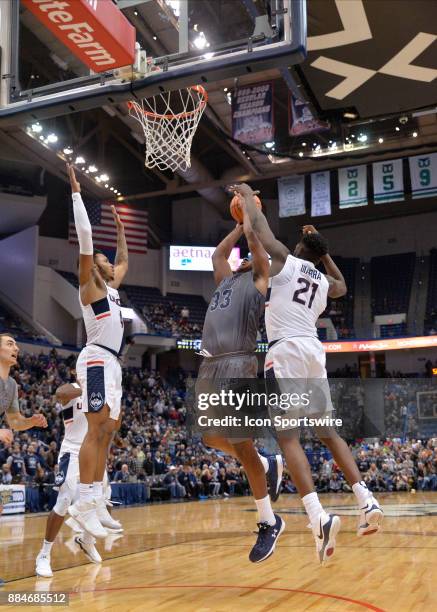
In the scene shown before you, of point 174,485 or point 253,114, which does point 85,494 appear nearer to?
point 174,485

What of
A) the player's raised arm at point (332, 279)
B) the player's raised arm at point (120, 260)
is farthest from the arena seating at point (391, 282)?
the player's raised arm at point (332, 279)

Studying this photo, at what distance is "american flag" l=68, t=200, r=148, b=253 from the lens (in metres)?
29.5

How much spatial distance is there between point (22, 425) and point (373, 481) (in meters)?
16.5

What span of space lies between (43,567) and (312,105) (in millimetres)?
5753

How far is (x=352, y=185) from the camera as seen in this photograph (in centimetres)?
2569

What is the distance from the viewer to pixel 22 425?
5.20m

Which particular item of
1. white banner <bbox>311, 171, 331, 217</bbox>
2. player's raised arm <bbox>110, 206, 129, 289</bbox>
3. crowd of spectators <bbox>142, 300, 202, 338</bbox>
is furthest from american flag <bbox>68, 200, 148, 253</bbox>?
player's raised arm <bbox>110, 206, 129, 289</bbox>

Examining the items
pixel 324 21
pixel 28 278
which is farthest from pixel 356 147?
pixel 324 21

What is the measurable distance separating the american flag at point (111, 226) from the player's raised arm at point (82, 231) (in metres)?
23.0

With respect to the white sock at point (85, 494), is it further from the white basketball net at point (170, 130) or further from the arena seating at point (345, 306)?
the arena seating at point (345, 306)

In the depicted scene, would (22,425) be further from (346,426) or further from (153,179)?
(153,179)

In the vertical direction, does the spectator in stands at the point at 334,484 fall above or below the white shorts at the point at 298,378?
below

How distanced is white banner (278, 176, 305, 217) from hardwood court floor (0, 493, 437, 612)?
18983mm

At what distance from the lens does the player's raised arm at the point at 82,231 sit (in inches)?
212
